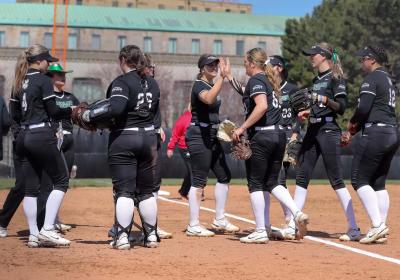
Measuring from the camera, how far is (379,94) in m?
10.2

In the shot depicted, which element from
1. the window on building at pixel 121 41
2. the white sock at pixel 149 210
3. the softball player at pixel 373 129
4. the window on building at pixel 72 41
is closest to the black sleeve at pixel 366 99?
the softball player at pixel 373 129

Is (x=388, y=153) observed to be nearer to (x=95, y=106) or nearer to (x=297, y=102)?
(x=297, y=102)

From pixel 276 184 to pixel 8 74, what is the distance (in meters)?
70.2

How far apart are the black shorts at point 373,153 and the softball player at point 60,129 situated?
138 inches

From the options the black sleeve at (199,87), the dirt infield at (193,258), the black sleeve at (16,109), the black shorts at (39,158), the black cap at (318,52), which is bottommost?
the dirt infield at (193,258)

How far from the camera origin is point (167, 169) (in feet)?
86.5

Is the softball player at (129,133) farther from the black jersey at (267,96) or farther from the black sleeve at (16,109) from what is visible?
the black jersey at (267,96)

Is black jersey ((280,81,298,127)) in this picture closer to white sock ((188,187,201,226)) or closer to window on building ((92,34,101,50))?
white sock ((188,187,201,226))

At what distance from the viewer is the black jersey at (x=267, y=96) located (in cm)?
1004

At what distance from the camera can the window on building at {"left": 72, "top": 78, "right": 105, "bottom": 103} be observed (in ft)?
257

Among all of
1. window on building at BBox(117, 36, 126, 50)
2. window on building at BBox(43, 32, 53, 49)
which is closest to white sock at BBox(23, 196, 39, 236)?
window on building at BBox(43, 32, 53, 49)

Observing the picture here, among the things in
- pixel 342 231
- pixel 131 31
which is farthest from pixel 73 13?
pixel 342 231

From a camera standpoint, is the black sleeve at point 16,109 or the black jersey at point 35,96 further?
the black sleeve at point 16,109

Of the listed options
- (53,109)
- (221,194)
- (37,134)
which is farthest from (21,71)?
(221,194)
